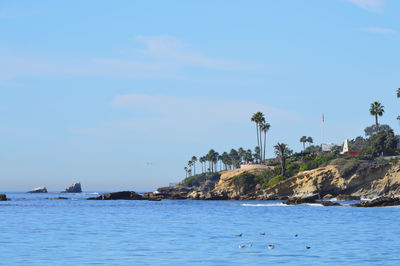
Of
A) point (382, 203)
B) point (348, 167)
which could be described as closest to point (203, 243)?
point (382, 203)

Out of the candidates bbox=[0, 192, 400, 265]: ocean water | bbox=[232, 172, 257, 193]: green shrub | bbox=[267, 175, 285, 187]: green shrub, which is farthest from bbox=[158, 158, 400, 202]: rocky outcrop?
bbox=[0, 192, 400, 265]: ocean water

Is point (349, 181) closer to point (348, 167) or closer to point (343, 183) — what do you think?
point (343, 183)

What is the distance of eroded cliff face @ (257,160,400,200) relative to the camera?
122744mm

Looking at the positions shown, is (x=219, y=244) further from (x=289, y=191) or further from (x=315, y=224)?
(x=289, y=191)

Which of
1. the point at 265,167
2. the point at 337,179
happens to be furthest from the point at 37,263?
the point at 265,167

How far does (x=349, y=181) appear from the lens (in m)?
127

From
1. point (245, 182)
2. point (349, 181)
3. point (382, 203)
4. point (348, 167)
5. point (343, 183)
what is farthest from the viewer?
point (245, 182)

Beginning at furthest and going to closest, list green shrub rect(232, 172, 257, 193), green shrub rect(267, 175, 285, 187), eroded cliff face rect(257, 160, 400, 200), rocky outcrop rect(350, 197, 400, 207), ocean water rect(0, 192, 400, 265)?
green shrub rect(232, 172, 257, 193) → green shrub rect(267, 175, 285, 187) → eroded cliff face rect(257, 160, 400, 200) → rocky outcrop rect(350, 197, 400, 207) → ocean water rect(0, 192, 400, 265)

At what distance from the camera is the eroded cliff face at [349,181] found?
123 metres

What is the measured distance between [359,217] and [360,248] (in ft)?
106

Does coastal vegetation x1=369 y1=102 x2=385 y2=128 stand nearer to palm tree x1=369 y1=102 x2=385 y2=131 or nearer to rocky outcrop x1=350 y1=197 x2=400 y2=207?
palm tree x1=369 y1=102 x2=385 y2=131

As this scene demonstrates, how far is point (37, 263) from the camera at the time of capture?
3469cm

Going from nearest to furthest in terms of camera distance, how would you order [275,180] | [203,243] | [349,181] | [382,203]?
[203,243], [382,203], [349,181], [275,180]

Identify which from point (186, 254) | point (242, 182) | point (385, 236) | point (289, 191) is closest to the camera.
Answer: point (186, 254)
